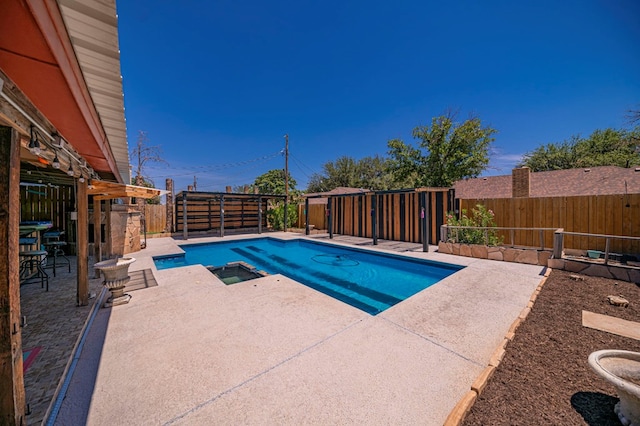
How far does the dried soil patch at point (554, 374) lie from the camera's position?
1.62 m

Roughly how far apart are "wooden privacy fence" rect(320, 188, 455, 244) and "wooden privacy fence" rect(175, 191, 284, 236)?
4459 millimetres

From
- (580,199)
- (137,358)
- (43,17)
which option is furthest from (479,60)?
(137,358)

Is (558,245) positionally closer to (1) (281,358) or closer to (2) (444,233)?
(2) (444,233)

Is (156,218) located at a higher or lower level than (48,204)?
lower

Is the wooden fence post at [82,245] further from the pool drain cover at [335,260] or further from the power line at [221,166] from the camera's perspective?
the power line at [221,166]

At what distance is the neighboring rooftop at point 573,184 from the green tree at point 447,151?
3462 millimetres

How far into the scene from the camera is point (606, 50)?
9.73 m

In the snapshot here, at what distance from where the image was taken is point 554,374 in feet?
6.64

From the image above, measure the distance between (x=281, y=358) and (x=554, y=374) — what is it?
242cm

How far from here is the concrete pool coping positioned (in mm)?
1685

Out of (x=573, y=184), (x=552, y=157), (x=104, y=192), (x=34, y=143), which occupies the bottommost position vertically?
(x=104, y=192)

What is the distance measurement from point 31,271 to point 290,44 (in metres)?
11.2

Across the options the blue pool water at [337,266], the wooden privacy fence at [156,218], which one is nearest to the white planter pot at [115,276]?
the blue pool water at [337,266]

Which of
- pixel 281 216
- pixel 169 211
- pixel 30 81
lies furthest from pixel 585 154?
pixel 169 211
